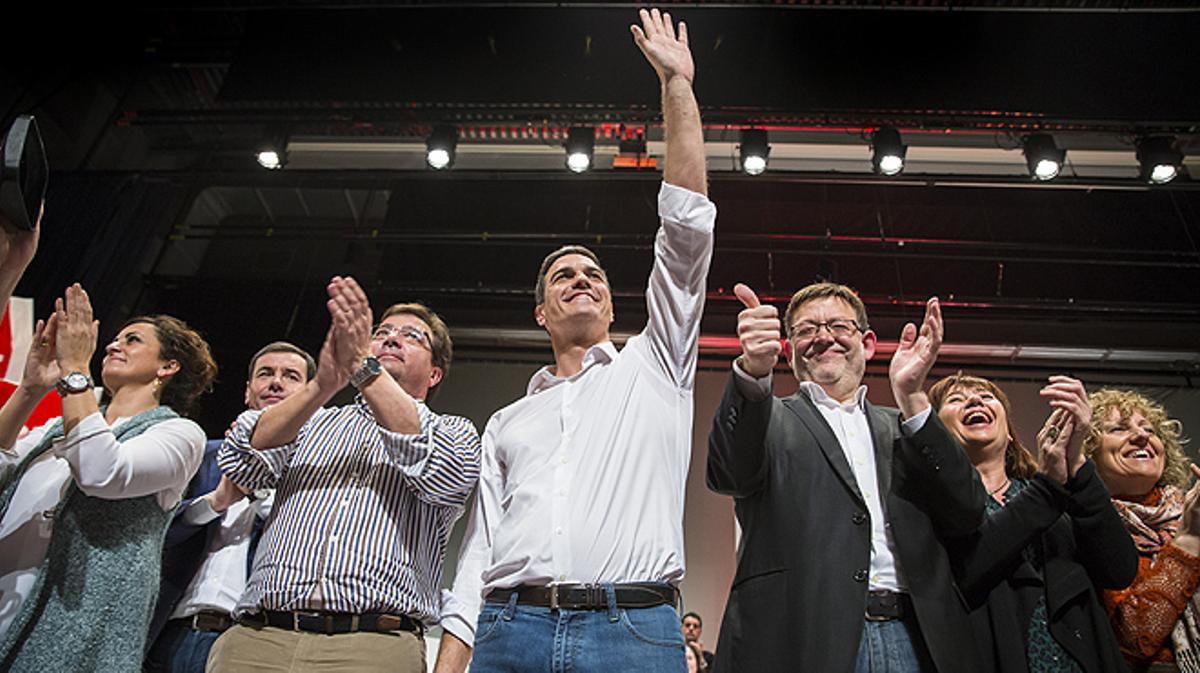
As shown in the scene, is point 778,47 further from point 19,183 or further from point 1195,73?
point 19,183

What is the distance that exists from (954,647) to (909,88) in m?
3.56

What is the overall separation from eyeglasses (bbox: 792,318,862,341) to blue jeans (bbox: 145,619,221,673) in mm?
1777

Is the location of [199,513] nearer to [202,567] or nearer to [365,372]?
[202,567]

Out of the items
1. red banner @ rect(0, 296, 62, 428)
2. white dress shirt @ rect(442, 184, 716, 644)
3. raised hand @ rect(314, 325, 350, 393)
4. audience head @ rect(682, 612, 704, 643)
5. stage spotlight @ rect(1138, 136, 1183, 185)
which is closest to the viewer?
white dress shirt @ rect(442, 184, 716, 644)

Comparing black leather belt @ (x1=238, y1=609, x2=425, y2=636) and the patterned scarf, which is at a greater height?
the patterned scarf

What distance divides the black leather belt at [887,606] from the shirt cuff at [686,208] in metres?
0.84

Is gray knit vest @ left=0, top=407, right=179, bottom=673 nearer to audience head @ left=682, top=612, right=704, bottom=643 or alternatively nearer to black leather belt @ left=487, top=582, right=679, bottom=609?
black leather belt @ left=487, top=582, right=679, bottom=609

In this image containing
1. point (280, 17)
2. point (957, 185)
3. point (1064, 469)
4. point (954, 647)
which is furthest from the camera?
point (957, 185)

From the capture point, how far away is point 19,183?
1.30m

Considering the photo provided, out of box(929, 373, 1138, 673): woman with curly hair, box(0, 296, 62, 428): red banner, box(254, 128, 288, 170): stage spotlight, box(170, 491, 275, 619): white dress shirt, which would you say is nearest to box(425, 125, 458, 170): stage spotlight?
box(254, 128, 288, 170): stage spotlight

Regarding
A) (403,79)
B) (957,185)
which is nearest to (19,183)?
(403,79)

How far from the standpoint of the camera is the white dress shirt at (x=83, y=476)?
1.78 metres

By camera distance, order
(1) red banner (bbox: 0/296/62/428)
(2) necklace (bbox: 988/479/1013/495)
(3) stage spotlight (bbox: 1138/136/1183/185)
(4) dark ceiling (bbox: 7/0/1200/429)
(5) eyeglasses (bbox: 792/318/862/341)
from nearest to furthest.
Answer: (5) eyeglasses (bbox: 792/318/862/341), (2) necklace (bbox: 988/479/1013/495), (1) red banner (bbox: 0/296/62/428), (4) dark ceiling (bbox: 7/0/1200/429), (3) stage spotlight (bbox: 1138/136/1183/185)

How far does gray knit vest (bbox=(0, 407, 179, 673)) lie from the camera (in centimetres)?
172
